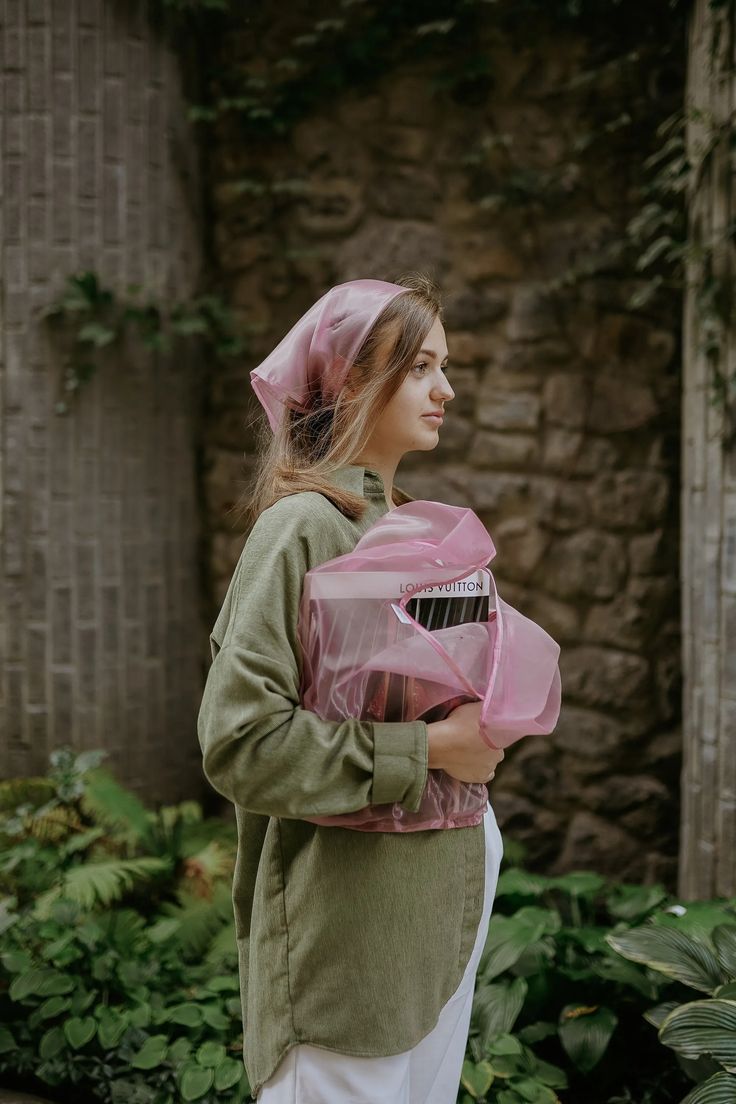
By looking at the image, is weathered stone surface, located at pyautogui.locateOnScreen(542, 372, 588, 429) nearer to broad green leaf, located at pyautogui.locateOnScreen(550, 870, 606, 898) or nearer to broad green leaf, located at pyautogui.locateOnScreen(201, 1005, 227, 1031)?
broad green leaf, located at pyautogui.locateOnScreen(550, 870, 606, 898)

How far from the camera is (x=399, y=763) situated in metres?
1.17

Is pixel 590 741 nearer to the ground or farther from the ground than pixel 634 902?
farther from the ground

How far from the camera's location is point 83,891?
2766 mm

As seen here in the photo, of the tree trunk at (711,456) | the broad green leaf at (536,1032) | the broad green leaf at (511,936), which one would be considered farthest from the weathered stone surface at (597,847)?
the broad green leaf at (536,1032)

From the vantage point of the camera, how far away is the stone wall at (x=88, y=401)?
3.38 m

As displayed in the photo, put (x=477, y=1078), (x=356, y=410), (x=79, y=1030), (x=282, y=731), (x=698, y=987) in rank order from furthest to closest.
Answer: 1. (x=79, y=1030)
2. (x=477, y=1078)
3. (x=698, y=987)
4. (x=356, y=410)
5. (x=282, y=731)

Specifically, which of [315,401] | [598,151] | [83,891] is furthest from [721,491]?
[83,891]

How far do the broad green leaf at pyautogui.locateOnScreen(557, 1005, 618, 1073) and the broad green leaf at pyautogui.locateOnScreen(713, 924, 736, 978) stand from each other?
320mm

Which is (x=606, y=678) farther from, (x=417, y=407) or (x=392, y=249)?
(x=417, y=407)

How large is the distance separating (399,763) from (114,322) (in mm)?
2796

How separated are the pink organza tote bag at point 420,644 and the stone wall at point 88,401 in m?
2.50

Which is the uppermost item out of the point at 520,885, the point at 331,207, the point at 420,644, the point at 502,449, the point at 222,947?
the point at 331,207

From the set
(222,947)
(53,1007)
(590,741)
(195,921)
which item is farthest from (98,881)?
(590,741)

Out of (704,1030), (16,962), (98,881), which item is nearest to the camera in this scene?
(704,1030)
